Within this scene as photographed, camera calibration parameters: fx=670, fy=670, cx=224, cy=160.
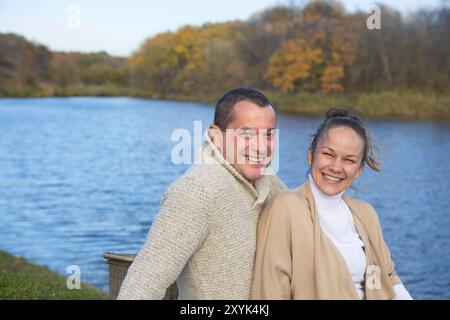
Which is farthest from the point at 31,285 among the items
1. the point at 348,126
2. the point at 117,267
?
the point at 348,126

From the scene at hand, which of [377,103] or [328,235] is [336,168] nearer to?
[328,235]

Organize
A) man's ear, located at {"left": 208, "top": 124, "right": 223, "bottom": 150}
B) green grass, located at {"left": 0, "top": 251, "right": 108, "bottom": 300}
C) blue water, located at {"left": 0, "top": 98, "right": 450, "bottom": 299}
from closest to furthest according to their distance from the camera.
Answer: man's ear, located at {"left": 208, "top": 124, "right": 223, "bottom": 150}, green grass, located at {"left": 0, "top": 251, "right": 108, "bottom": 300}, blue water, located at {"left": 0, "top": 98, "right": 450, "bottom": 299}

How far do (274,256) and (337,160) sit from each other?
0.44m

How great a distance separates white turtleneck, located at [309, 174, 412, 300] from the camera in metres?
2.26

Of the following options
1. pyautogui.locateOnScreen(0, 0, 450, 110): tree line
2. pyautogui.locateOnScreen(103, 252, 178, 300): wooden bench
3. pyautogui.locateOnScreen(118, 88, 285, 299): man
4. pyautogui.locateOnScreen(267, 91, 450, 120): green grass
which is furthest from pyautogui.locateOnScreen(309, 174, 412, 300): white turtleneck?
pyautogui.locateOnScreen(0, 0, 450, 110): tree line

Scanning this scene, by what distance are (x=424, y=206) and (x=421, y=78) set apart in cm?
2156

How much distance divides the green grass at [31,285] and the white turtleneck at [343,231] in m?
2.79

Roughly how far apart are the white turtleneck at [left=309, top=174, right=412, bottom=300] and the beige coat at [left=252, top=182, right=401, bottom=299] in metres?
0.09

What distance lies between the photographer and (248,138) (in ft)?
7.08

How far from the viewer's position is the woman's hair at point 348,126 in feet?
7.70

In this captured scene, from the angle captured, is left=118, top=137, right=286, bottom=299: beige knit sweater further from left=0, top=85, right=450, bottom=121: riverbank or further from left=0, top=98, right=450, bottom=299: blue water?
left=0, top=85, right=450, bottom=121: riverbank

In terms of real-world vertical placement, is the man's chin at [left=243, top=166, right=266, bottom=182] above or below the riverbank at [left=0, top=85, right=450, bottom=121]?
above

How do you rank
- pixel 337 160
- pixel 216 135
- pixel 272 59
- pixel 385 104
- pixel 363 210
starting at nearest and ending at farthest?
pixel 216 135, pixel 337 160, pixel 363 210, pixel 385 104, pixel 272 59

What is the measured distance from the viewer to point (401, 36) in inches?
1351
